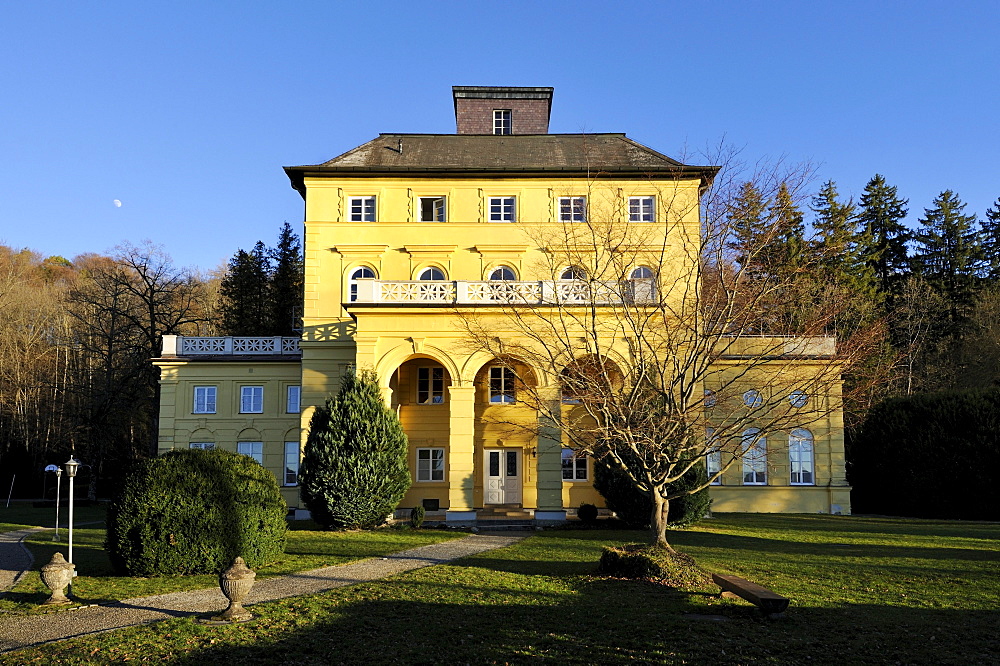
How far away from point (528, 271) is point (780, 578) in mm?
17714

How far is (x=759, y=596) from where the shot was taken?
37.2ft

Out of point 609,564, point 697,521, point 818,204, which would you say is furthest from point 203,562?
point 818,204

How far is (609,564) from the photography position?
1498cm

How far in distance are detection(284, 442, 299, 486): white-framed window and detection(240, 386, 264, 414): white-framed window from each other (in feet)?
6.39

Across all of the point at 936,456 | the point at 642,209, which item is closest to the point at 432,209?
the point at 642,209

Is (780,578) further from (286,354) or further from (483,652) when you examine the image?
(286,354)

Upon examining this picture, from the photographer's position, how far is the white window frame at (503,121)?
35062mm

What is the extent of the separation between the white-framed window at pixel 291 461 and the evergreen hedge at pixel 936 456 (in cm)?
2428

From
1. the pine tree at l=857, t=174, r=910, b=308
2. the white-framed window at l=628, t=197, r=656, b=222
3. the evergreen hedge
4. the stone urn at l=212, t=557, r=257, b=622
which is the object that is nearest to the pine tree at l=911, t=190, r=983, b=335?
the pine tree at l=857, t=174, r=910, b=308

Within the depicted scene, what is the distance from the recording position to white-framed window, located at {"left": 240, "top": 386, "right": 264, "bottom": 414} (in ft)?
107

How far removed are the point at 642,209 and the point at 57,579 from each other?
23834 millimetres

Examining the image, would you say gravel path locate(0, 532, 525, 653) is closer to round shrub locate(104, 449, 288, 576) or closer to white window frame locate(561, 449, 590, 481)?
round shrub locate(104, 449, 288, 576)

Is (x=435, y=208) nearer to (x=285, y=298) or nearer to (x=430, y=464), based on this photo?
(x=430, y=464)

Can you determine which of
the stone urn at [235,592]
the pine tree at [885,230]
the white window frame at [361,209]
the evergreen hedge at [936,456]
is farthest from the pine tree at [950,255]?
the stone urn at [235,592]
